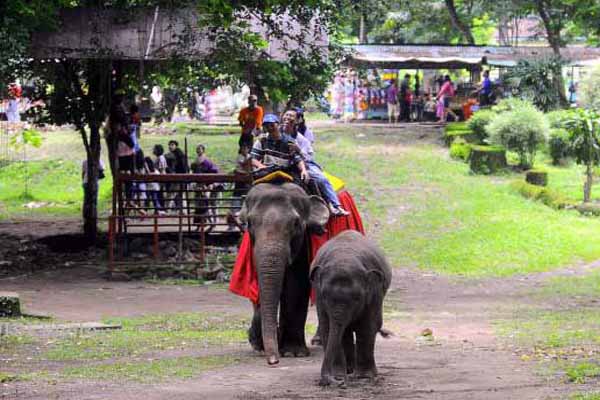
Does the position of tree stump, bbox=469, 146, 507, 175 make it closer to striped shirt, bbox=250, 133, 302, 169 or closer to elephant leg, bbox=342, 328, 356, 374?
striped shirt, bbox=250, 133, 302, 169

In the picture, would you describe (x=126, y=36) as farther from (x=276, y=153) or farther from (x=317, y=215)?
(x=317, y=215)

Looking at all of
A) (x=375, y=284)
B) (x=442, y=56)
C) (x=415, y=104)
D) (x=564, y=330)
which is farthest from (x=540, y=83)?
(x=375, y=284)

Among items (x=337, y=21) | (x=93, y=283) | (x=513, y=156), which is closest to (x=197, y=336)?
(x=93, y=283)

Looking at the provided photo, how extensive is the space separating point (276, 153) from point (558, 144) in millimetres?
19313

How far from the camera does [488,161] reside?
29.0 meters

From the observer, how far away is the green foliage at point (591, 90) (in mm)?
32125

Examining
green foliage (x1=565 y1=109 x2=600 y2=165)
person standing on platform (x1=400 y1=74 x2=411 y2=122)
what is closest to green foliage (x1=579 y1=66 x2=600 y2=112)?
green foliage (x1=565 y1=109 x2=600 y2=165)

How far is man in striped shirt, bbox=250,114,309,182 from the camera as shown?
11.7m

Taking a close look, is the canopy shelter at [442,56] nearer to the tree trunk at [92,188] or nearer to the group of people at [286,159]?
the tree trunk at [92,188]

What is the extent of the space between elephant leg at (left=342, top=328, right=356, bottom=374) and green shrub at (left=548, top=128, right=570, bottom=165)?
19.0 m

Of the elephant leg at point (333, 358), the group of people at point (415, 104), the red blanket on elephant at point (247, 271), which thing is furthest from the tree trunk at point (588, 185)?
the elephant leg at point (333, 358)

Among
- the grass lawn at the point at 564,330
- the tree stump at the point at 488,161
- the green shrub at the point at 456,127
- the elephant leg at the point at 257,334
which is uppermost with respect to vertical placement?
the green shrub at the point at 456,127

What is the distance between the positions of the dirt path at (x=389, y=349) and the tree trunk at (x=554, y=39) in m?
17.0

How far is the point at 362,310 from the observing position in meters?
9.46
